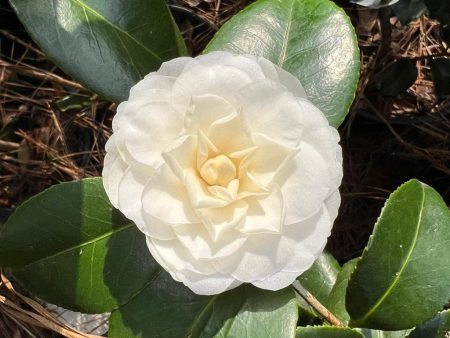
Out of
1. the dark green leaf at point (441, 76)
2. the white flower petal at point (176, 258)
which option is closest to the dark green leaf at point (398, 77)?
the dark green leaf at point (441, 76)

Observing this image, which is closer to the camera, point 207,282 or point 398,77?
point 207,282

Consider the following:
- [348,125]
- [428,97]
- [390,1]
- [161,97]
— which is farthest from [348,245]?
[161,97]

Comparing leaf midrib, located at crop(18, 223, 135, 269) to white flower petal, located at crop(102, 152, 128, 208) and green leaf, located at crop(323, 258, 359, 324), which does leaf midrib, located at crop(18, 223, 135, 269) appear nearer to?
white flower petal, located at crop(102, 152, 128, 208)

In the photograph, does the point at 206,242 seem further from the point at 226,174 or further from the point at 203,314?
the point at 203,314

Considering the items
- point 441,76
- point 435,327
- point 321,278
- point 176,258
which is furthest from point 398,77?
point 176,258

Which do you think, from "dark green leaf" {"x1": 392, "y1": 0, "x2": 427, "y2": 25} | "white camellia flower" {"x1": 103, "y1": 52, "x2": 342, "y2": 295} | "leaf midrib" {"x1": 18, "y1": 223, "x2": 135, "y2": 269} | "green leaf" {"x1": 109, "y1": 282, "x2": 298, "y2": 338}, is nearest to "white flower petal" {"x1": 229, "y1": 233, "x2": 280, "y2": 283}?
"white camellia flower" {"x1": 103, "y1": 52, "x2": 342, "y2": 295}

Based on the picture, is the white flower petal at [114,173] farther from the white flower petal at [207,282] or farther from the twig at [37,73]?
the twig at [37,73]
